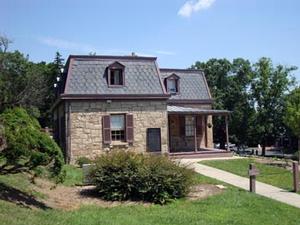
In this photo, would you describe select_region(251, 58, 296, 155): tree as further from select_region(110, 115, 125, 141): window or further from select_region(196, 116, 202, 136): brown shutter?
select_region(110, 115, 125, 141): window

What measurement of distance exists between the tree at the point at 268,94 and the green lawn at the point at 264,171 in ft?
93.3

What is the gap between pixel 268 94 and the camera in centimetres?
5150

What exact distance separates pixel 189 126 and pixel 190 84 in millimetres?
3933

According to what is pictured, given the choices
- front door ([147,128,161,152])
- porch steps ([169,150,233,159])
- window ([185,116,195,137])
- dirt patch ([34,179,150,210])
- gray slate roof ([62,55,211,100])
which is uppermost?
gray slate roof ([62,55,211,100])

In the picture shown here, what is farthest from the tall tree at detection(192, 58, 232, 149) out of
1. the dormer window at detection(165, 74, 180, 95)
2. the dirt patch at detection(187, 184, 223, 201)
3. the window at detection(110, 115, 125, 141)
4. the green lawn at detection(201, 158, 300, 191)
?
the dirt patch at detection(187, 184, 223, 201)

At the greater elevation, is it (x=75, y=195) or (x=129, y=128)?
(x=129, y=128)

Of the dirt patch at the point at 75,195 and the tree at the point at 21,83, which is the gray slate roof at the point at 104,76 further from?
the tree at the point at 21,83

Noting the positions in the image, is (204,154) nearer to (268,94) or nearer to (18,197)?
(18,197)

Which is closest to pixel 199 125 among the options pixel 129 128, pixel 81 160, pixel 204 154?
pixel 204 154

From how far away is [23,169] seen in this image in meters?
10.6

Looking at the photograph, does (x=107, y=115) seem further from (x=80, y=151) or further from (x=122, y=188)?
(x=122, y=188)

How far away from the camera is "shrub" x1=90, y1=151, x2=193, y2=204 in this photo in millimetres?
12391

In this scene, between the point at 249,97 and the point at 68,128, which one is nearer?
the point at 68,128

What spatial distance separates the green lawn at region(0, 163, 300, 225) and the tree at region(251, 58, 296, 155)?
39.4 meters
